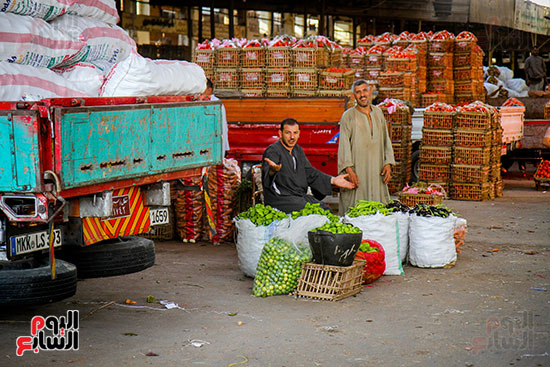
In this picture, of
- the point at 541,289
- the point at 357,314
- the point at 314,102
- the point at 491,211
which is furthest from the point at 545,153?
the point at 357,314

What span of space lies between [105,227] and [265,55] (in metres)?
7.95

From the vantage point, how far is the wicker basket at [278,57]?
13.3m

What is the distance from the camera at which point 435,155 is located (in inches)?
591

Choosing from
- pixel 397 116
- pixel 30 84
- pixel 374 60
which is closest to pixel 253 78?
pixel 397 116

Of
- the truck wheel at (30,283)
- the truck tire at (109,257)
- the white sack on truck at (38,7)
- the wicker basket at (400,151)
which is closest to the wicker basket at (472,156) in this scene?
the wicker basket at (400,151)

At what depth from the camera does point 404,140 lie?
15.5 metres

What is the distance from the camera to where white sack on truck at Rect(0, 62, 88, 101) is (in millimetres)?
5820

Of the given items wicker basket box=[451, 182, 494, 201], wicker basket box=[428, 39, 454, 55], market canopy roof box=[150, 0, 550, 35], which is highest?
market canopy roof box=[150, 0, 550, 35]

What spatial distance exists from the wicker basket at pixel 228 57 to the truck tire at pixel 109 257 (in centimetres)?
728

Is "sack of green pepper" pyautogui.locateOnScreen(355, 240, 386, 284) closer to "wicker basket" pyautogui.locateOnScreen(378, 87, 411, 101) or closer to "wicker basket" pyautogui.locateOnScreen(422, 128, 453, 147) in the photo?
"wicker basket" pyautogui.locateOnScreen(422, 128, 453, 147)

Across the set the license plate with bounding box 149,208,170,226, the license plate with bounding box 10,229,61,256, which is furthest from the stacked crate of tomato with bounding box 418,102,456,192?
the license plate with bounding box 10,229,61,256

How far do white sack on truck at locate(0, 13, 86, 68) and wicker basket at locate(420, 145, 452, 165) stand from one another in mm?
9448

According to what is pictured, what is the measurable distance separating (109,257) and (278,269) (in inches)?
63.6

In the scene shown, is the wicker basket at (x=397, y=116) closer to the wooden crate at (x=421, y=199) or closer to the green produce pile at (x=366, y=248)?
the wooden crate at (x=421, y=199)
